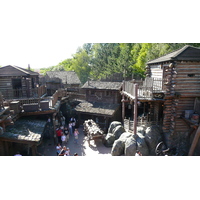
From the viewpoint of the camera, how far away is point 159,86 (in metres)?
14.1

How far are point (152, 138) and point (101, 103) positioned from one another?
9.34 metres

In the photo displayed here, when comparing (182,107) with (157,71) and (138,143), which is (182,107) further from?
(138,143)

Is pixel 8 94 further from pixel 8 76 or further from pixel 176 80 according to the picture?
pixel 176 80

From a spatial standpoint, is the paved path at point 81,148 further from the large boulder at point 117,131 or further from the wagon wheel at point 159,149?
the wagon wheel at point 159,149

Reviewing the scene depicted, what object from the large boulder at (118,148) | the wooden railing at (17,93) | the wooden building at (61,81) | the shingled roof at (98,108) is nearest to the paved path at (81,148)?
the large boulder at (118,148)

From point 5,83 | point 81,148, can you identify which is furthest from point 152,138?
point 5,83

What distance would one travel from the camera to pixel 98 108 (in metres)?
20.5

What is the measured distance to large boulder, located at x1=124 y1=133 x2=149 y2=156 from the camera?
1331 centimetres

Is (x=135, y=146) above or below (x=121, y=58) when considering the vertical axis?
below

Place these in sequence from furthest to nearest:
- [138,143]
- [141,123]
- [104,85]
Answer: [104,85] → [141,123] → [138,143]

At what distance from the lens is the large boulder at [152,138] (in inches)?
553

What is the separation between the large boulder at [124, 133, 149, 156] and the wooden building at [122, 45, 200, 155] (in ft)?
7.53

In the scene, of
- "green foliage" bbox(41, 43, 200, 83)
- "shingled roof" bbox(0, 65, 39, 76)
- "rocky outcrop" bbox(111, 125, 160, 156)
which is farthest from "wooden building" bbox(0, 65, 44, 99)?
"green foliage" bbox(41, 43, 200, 83)

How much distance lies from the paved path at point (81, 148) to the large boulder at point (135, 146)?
74.0 inches
